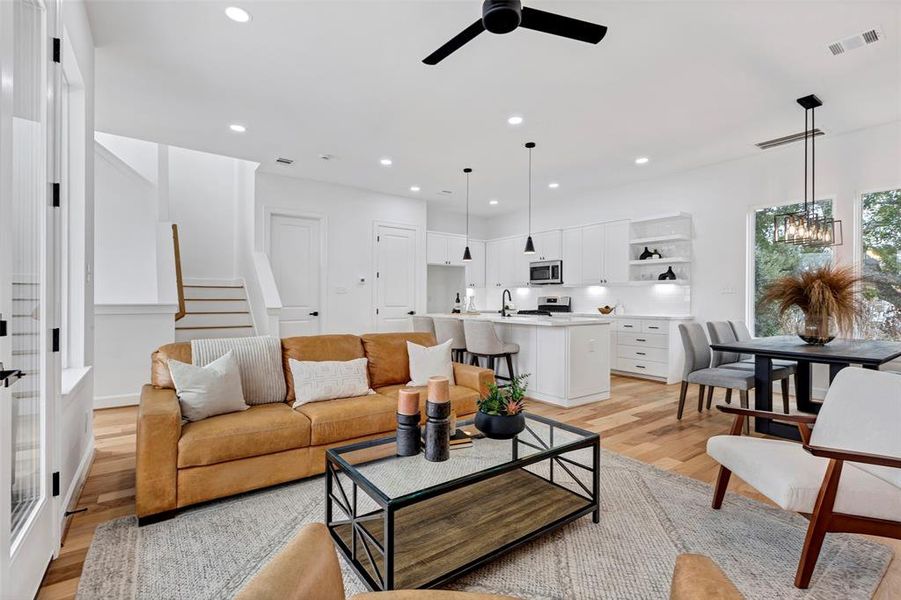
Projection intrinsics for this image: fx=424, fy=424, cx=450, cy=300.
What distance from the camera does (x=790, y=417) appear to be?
7.03 ft

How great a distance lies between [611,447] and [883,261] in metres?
3.67

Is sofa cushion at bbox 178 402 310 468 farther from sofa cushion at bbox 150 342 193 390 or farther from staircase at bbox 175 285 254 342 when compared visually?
staircase at bbox 175 285 254 342

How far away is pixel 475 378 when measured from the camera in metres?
3.35

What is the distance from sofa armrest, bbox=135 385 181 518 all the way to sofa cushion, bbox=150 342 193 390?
43cm

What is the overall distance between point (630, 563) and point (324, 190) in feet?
19.8

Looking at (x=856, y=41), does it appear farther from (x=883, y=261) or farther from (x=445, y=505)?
(x=445, y=505)

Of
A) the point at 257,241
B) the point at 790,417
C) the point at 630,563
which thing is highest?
the point at 257,241

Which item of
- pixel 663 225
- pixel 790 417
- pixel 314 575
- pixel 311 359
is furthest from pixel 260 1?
pixel 663 225

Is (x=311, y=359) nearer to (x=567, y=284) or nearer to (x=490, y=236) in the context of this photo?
(x=567, y=284)

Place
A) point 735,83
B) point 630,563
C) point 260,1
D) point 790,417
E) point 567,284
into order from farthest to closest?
point 567,284 < point 735,83 < point 260,1 < point 790,417 < point 630,563

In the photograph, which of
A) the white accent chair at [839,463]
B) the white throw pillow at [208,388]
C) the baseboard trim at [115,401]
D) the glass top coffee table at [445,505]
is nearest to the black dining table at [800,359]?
the white accent chair at [839,463]

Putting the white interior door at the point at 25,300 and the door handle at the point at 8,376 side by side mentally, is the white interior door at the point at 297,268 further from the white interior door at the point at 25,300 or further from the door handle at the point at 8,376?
the door handle at the point at 8,376

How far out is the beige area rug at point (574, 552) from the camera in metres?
1.70

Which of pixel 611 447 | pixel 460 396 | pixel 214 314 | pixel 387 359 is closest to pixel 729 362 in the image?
pixel 611 447
